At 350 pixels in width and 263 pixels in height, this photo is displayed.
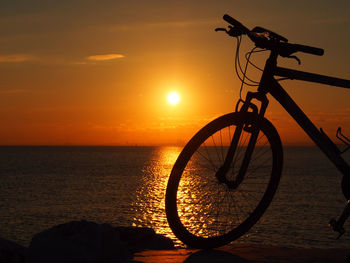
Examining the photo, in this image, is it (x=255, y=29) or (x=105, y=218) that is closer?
(x=255, y=29)

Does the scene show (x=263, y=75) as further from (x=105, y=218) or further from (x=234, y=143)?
(x=105, y=218)

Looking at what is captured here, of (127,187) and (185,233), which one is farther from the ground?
(185,233)

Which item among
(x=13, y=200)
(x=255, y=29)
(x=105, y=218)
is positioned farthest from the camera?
(x=13, y=200)

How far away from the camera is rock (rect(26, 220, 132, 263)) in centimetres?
445

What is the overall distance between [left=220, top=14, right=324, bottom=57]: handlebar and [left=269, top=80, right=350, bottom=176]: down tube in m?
0.38

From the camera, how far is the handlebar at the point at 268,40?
4762 millimetres

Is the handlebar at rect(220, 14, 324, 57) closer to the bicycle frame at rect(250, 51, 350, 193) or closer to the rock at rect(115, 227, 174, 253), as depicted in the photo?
the bicycle frame at rect(250, 51, 350, 193)

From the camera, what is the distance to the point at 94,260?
458 cm

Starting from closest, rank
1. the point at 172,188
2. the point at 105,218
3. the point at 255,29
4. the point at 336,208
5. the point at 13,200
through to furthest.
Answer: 1. the point at 172,188
2. the point at 255,29
3. the point at 105,218
4. the point at 336,208
5. the point at 13,200

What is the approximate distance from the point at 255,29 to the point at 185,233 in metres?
2.39

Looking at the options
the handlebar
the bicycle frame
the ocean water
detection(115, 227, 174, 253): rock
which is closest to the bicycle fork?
the bicycle frame

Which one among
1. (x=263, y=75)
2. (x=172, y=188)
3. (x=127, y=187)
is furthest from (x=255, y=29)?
(x=127, y=187)

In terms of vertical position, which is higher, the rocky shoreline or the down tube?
the down tube

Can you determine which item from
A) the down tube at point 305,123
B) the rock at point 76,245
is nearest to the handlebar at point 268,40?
the down tube at point 305,123
